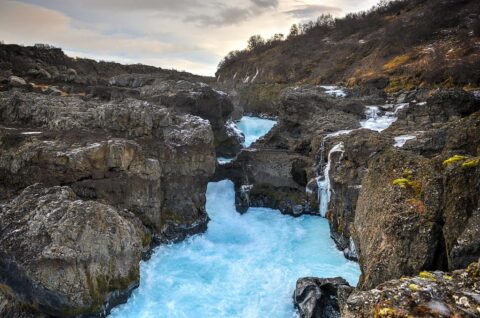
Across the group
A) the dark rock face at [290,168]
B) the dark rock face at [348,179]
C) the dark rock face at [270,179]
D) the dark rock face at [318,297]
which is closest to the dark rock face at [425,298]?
the dark rock face at [318,297]

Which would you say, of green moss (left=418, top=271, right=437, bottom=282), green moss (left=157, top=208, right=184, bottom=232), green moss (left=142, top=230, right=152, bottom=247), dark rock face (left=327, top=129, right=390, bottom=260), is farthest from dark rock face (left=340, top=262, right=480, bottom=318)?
green moss (left=157, top=208, right=184, bottom=232)

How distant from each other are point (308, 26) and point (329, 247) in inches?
4431

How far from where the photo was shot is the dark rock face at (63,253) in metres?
17.2

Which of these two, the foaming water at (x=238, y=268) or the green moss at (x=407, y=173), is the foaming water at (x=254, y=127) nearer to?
the foaming water at (x=238, y=268)

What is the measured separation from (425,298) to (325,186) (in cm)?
2175

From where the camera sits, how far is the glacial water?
19.7 metres

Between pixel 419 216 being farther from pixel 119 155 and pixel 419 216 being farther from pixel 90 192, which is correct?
pixel 90 192

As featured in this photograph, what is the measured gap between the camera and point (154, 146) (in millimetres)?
27812

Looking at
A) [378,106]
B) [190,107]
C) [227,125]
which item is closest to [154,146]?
[190,107]

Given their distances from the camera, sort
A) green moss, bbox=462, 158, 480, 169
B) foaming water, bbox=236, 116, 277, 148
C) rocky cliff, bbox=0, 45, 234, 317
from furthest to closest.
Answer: foaming water, bbox=236, 116, 277, 148, rocky cliff, bbox=0, 45, 234, 317, green moss, bbox=462, 158, 480, 169

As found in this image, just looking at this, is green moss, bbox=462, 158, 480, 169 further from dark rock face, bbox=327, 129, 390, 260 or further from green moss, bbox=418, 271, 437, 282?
dark rock face, bbox=327, 129, 390, 260

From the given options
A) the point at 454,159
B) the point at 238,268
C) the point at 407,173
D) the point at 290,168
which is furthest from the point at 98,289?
the point at 290,168

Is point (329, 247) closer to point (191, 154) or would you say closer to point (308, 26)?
point (191, 154)

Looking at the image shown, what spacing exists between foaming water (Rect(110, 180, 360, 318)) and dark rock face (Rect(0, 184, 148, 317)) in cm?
187
